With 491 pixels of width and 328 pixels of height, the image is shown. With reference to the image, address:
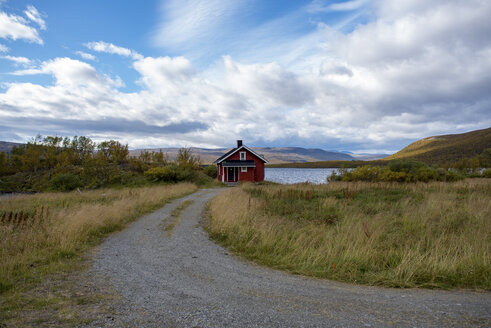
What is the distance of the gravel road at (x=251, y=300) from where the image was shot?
3.94 metres

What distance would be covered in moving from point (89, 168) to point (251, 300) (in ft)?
131

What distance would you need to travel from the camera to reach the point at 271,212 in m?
12.8

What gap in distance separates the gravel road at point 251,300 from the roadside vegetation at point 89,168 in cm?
3111

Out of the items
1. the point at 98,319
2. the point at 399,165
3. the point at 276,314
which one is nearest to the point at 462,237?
the point at 276,314

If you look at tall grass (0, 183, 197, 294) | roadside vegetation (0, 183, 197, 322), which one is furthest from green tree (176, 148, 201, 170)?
tall grass (0, 183, 197, 294)

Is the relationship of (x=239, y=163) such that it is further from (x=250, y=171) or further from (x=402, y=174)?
(x=402, y=174)

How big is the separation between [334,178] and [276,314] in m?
33.0

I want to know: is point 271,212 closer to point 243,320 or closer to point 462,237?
point 462,237

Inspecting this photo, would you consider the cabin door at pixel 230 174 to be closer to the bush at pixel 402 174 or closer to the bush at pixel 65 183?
the bush at pixel 402 174

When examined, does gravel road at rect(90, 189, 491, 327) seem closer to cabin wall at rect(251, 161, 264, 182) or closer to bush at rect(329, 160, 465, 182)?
bush at rect(329, 160, 465, 182)

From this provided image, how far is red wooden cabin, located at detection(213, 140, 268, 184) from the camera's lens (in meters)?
38.8

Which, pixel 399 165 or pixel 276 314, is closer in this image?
pixel 276 314

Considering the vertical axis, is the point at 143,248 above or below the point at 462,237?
below

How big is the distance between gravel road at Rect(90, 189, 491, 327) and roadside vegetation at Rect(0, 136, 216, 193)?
31112mm
